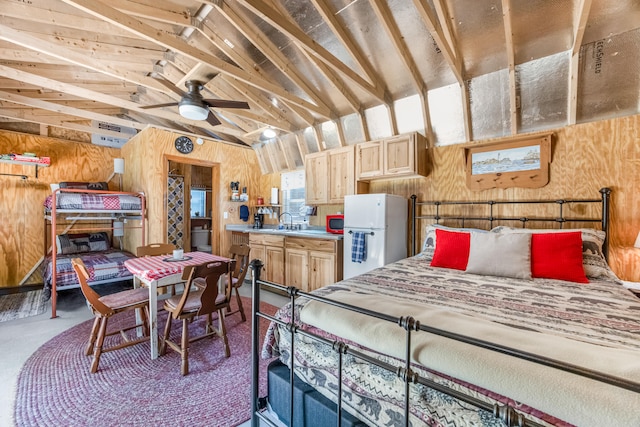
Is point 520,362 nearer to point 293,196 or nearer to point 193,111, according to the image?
point 193,111

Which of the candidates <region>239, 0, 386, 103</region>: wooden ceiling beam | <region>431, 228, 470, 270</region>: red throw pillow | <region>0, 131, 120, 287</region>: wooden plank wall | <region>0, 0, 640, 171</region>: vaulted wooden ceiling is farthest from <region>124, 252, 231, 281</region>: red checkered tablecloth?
<region>0, 131, 120, 287</region>: wooden plank wall

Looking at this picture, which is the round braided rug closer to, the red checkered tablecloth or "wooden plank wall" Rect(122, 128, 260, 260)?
the red checkered tablecloth

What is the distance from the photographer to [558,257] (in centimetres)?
221

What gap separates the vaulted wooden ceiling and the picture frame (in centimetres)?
17

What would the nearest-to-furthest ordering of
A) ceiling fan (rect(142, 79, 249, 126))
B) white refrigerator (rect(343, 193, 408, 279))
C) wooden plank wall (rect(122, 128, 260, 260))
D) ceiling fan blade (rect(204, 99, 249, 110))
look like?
1. ceiling fan (rect(142, 79, 249, 126))
2. ceiling fan blade (rect(204, 99, 249, 110))
3. white refrigerator (rect(343, 193, 408, 279))
4. wooden plank wall (rect(122, 128, 260, 260))

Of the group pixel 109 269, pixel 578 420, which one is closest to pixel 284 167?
pixel 109 269

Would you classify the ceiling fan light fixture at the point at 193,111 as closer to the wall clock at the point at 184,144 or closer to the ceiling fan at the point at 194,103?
the ceiling fan at the point at 194,103

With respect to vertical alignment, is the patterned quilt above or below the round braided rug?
above

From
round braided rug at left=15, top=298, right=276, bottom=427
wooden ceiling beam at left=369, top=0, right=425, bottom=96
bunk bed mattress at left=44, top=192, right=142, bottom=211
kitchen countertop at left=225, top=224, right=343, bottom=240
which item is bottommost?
round braided rug at left=15, top=298, right=276, bottom=427

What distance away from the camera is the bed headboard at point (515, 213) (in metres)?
2.73

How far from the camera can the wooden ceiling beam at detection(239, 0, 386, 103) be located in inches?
89.4

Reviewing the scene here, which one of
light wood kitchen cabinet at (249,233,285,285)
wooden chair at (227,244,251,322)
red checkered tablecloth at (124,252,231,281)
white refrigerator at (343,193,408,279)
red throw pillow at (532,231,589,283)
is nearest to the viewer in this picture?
red throw pillow at (532,231,589,283)

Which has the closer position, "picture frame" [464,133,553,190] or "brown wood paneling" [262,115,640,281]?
"brown wood paneling" [262,115,640,281]

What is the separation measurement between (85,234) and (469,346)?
643 centimetres
